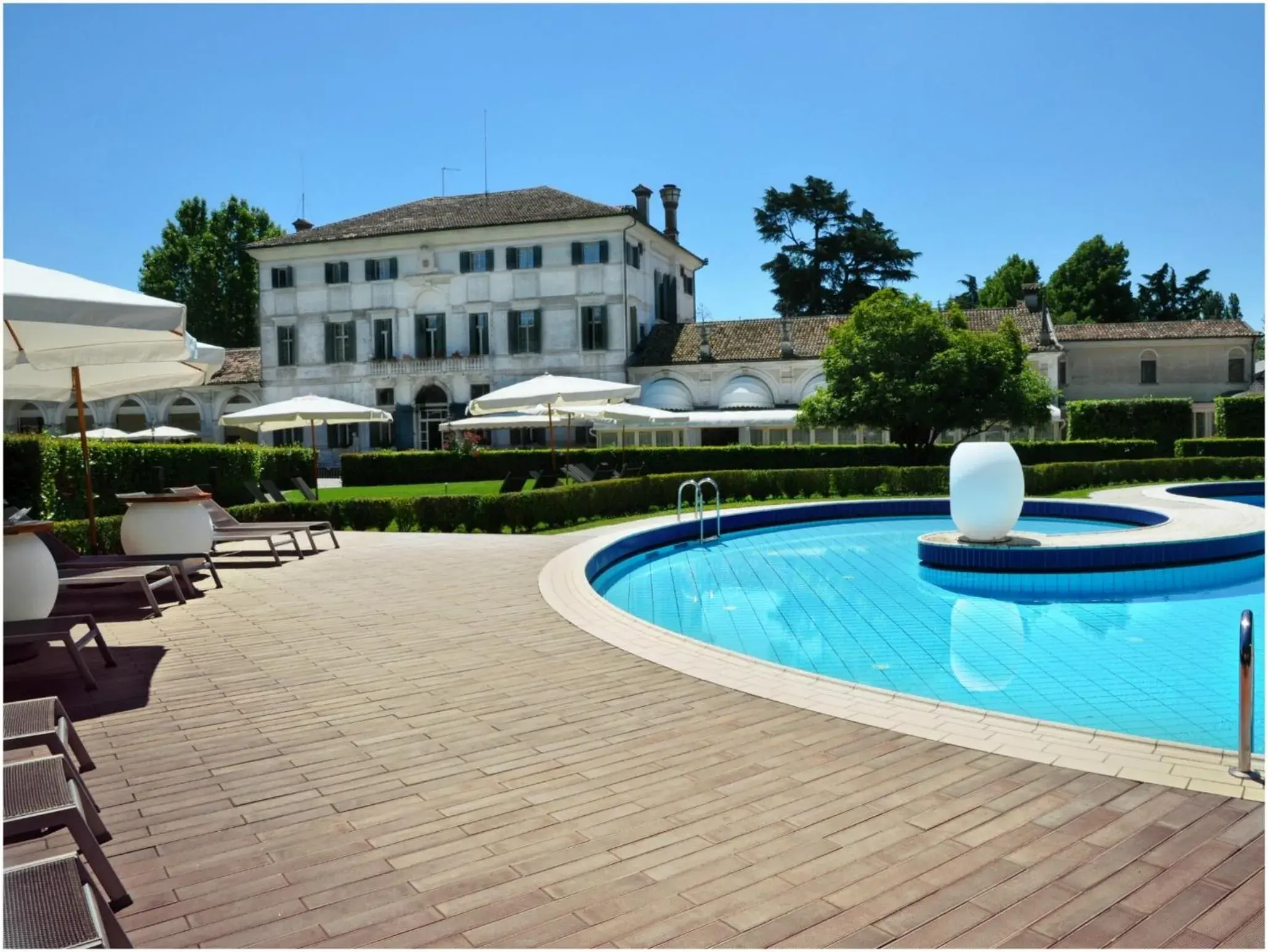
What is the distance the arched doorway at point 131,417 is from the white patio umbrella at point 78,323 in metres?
42.1

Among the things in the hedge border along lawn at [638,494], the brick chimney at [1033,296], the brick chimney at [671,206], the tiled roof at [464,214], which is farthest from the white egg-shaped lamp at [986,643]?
the brick chimney at [671,206]

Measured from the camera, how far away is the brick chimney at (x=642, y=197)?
4509cm

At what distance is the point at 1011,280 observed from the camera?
68.4 meters

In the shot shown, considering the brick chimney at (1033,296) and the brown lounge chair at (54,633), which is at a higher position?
the brick chimney at (1033,296)

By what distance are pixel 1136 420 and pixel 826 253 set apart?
20638 mm

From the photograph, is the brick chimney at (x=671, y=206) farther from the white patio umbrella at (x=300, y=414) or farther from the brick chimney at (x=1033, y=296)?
the white patio umbrella at (x=300, y=414)

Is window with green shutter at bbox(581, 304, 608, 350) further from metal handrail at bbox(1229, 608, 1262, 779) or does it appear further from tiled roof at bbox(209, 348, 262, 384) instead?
metal handrail at bbox(1229, 608, 1262, 779)

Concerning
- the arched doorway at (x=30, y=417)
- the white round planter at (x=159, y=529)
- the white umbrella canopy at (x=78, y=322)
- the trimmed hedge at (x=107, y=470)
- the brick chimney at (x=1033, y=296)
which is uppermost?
the brick chimney at (x=1033, y=296)

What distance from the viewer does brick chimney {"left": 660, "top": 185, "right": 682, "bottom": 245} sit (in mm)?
47531

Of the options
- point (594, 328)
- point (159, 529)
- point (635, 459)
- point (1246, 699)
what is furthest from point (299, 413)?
point (594, 328)

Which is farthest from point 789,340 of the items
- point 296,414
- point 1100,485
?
point 296,414

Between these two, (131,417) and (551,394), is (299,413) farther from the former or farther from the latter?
(131,417)

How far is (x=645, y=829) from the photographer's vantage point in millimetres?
3959

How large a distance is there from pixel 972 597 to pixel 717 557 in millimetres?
4447
